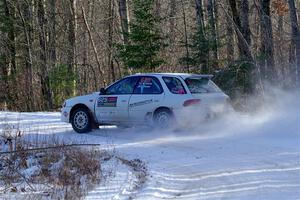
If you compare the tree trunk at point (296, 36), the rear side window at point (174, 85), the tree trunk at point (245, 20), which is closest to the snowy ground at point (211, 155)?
the rear side window at point (174, 85)

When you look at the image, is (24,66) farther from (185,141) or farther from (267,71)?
(185,141)

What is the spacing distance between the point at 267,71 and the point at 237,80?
1272mm

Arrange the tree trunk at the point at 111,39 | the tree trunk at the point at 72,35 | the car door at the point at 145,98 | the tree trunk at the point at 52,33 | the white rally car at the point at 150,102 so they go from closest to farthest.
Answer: the white rally car at the point at 150,102 < the car door at the point at 145,98 < the tree trunk at the point at 111,39 < the tree trunk at the point at 72,35 < the tree trunk at the point at 52,33

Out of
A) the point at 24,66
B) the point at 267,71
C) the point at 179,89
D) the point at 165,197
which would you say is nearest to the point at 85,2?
the point at 24,66

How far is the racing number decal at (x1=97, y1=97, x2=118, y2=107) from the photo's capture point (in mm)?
14250

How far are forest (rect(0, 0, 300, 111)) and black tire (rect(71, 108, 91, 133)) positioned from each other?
19.2 feet

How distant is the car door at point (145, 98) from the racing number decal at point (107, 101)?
1.67ft

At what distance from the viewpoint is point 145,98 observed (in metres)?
13.7

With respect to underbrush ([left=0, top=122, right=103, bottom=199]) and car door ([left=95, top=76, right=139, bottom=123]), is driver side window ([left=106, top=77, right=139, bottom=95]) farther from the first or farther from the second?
underbrush ([left=0, top=122, right=103, bottom=199])

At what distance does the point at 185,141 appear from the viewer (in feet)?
41.6

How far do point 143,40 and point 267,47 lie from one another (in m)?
4.98

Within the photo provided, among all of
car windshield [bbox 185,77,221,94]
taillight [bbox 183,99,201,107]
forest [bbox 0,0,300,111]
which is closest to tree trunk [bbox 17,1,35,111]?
forest [bbox 0,0,300,111]

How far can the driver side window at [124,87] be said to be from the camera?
14133mm

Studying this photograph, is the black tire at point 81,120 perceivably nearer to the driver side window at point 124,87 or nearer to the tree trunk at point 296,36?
the driver side window at point 124,87
